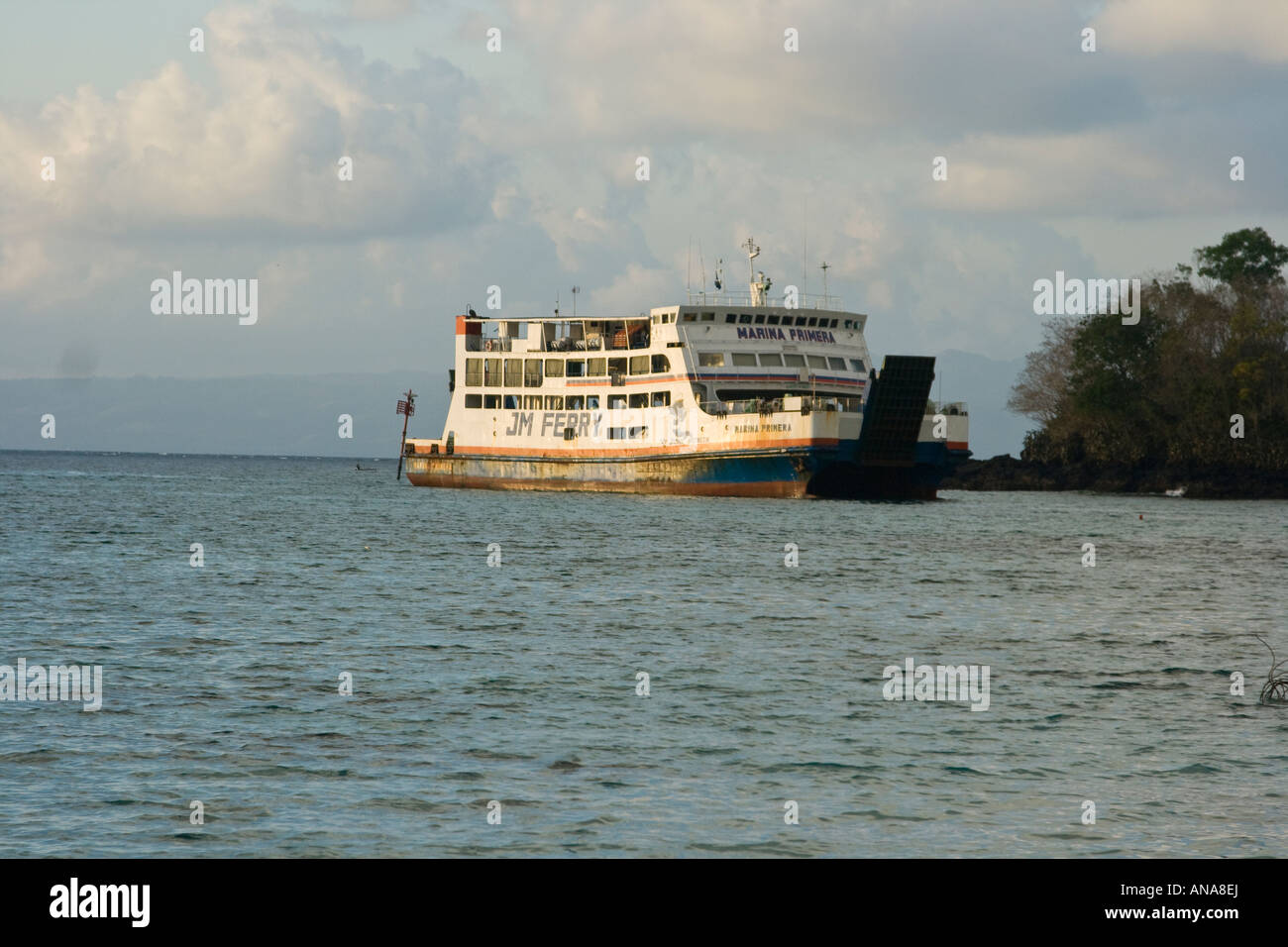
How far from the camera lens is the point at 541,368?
77.1m

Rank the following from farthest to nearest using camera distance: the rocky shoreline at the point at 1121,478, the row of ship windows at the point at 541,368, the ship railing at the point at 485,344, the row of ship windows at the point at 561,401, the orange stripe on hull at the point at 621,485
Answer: the rocky shoreline at the point at 1121,478, the ship railing at the point at 485,344, the row of ship windows at the point at 541,368, the row of ship windows at the point at 561,401, the orange stripe on hull at the point at 621,485

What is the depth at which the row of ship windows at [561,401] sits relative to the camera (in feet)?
228

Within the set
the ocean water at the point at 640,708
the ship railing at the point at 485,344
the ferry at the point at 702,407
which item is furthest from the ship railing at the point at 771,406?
the ocean water at the point at 640,708

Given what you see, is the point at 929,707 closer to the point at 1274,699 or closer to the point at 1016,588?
the point at 1274,699

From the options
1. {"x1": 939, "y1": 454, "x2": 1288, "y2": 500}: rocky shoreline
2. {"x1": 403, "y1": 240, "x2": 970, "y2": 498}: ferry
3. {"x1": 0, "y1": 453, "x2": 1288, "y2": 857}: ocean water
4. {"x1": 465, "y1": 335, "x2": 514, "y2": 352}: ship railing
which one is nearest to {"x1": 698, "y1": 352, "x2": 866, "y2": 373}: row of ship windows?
{"x1": 403, "y1": 240, "x2": 970, "y2": 498}: ferry

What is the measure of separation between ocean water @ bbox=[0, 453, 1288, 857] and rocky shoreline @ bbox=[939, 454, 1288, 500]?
52798mm

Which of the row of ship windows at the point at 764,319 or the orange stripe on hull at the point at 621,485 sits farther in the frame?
the row of ship windows at the point at 764,319

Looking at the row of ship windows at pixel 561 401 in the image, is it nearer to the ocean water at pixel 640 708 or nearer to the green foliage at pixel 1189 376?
the ocean water at pixel 640 708

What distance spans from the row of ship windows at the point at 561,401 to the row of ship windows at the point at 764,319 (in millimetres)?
3983

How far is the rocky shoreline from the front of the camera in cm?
8850

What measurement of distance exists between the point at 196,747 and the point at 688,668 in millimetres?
7704

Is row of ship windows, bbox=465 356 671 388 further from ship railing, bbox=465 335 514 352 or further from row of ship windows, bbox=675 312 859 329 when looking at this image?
row of ship windows, bbox=675 312 859 329
